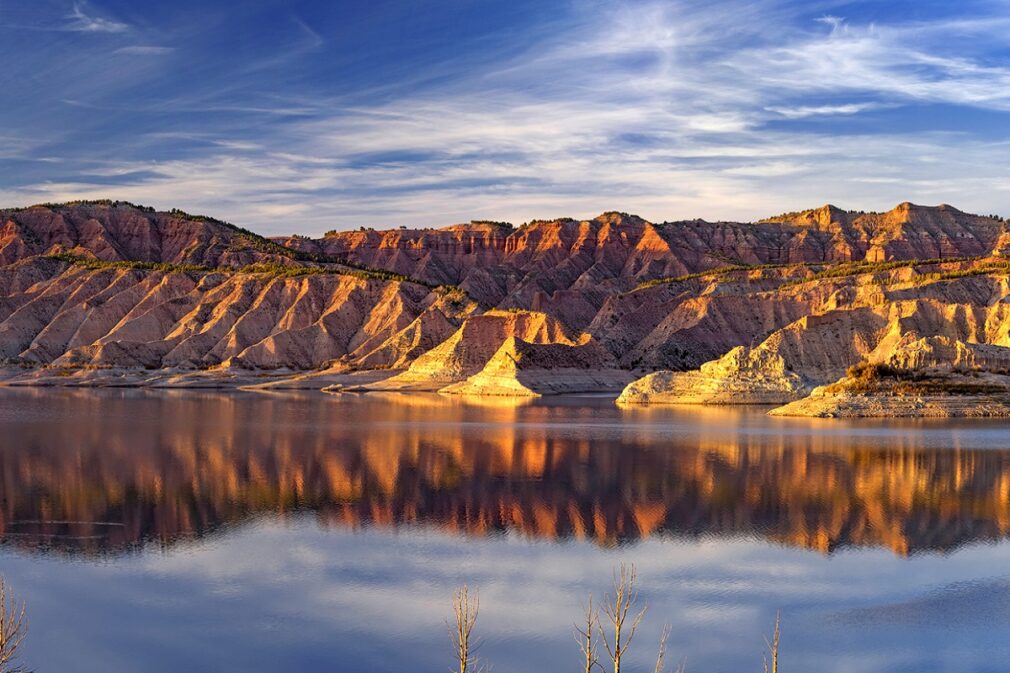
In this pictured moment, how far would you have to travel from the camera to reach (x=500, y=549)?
28641mm

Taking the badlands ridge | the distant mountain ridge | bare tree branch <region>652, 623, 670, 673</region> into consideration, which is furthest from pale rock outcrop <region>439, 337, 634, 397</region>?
bare tree branch <region>652, 623, 670, 673</region>

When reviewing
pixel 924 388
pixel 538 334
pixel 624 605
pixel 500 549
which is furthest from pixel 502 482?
pixel 538 334

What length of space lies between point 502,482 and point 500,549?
12297mm

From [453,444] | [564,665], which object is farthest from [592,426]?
[564,665]

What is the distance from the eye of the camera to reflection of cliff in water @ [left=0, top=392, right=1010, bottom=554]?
104 feet

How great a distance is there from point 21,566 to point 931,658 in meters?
20.7

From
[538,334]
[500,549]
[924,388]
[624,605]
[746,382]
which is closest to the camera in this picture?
[624,605]

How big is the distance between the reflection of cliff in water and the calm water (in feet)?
0.62

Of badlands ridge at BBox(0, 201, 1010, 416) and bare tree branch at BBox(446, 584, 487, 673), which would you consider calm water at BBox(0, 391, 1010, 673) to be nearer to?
bare tree branch at BBox(446, 584, 487, 673)

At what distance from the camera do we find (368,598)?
2397 centimetres

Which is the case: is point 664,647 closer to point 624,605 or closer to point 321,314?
point 624,605

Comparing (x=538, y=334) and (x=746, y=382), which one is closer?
(x=746, y=382)

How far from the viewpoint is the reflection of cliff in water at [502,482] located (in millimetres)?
31656

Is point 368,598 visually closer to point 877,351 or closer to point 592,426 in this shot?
point 592,426
